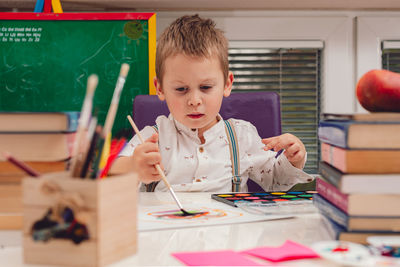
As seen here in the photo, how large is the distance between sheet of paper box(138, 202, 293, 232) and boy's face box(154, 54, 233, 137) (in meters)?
0.40

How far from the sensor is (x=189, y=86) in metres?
1.09

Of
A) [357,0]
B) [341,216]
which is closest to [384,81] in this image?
[341,216]

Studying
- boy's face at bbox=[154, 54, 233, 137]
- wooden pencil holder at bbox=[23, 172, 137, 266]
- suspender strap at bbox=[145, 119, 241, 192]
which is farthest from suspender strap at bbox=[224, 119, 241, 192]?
wooden pencil holder at bbox=[23, 172, 137, 266]

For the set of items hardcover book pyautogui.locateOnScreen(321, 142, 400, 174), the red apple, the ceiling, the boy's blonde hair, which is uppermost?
the ceiling

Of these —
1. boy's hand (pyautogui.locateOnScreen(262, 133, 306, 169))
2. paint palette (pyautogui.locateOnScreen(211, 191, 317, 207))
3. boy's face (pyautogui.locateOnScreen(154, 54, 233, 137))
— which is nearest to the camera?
paint palette (pyautogui.locateOnScreen(211, 191, 317, 207))

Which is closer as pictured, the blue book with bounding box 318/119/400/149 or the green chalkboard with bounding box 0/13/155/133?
the blue book with bounding box 318/119/400/149

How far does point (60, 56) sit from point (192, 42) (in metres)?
0.66

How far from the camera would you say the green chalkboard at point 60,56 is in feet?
5.15

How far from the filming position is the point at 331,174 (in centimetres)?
57

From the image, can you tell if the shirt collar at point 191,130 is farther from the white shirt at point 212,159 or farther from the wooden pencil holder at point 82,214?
the wooden pencil holder at point 82,214

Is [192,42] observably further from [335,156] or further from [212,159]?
[335,156]

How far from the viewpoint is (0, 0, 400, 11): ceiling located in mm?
1595

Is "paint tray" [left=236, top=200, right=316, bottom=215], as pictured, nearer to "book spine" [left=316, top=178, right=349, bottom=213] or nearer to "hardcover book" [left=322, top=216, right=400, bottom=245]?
"book spine" [left=316, top=178, right=349, bottom=213]

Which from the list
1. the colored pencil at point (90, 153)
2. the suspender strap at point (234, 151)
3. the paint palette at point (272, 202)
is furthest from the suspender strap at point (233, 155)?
the colored pencil at point (90, 153)
